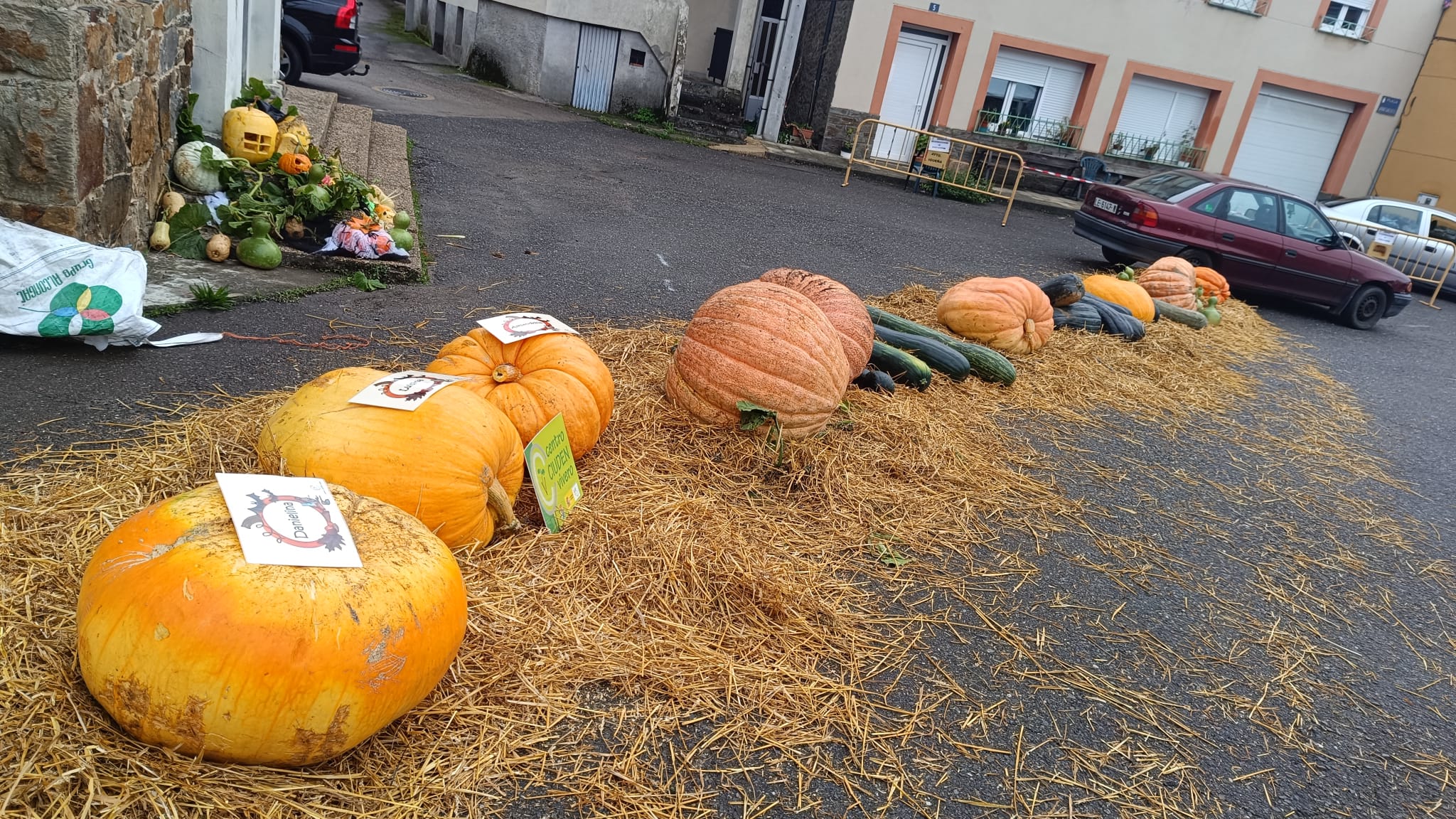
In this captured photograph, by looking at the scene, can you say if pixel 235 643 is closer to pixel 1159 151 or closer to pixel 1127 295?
pixel 1127 295

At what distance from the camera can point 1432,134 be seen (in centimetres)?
2016

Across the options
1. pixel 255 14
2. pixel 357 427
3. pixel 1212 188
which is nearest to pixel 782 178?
pixel 1212 188

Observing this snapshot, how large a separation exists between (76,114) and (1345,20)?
24.5 m

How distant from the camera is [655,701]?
2.52 m

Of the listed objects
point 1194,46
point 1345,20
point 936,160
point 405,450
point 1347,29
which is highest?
point 1345,20

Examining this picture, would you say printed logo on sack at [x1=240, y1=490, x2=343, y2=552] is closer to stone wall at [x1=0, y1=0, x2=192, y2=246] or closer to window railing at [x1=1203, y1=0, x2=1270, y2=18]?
stone wall at [x1=0, y1=0, x2=192, y2=246]

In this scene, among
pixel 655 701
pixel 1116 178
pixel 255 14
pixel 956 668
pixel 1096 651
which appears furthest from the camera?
pixel 1116 178

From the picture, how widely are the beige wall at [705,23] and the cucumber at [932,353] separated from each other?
1645 cm

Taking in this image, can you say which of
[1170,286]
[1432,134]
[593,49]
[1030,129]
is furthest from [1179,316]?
[1432,134]

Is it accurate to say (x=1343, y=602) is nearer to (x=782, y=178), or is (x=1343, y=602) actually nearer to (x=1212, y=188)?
(x=1212, y=188)

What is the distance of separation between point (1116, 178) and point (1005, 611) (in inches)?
756

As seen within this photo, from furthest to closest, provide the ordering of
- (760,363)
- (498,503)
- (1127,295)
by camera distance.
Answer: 1. (1127,295)
2. (760,363)
3. (498,503)

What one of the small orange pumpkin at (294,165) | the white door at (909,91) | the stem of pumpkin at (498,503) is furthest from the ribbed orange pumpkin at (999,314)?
the white door at (909,91)

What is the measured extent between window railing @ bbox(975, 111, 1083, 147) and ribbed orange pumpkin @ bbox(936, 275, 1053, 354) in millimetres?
13672
